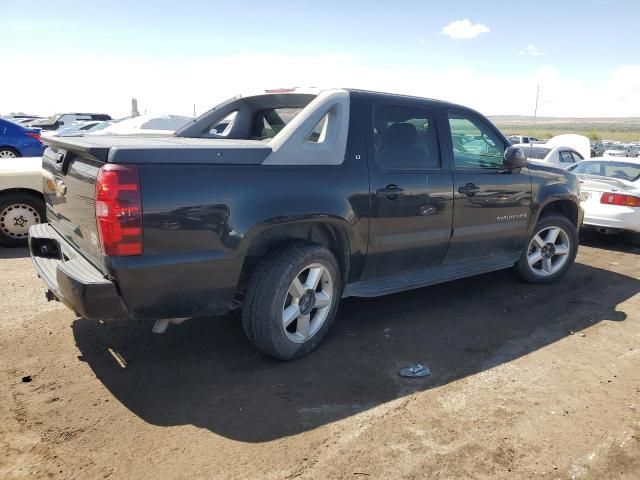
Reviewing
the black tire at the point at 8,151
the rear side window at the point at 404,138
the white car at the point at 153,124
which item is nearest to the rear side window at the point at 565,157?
the white car at the point at 153,124

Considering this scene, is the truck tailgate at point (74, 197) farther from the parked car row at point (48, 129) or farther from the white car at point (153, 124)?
the white car at point (153, 124)

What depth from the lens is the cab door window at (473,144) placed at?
460 cm

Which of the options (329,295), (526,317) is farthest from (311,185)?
(526,317)

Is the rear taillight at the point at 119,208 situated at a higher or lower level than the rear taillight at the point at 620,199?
higher

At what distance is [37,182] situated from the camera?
626cm

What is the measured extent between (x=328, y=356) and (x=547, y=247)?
310 centimetres

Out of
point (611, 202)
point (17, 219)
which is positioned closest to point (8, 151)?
point (17, 219)

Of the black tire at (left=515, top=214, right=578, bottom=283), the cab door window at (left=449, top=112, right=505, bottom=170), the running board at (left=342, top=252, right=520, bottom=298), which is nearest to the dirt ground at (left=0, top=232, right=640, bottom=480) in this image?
the running board at (left=342, top=252, right=520, bottom=298)

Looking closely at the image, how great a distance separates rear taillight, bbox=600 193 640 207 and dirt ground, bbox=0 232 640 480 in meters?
3.31

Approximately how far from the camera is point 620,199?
24.7 feet

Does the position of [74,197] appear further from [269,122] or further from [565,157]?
[565,157]

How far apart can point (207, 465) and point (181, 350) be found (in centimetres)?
135

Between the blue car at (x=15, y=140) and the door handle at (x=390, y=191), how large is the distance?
9299mm

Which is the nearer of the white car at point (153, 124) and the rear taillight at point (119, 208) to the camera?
the rear taillight at point (119, 208)
